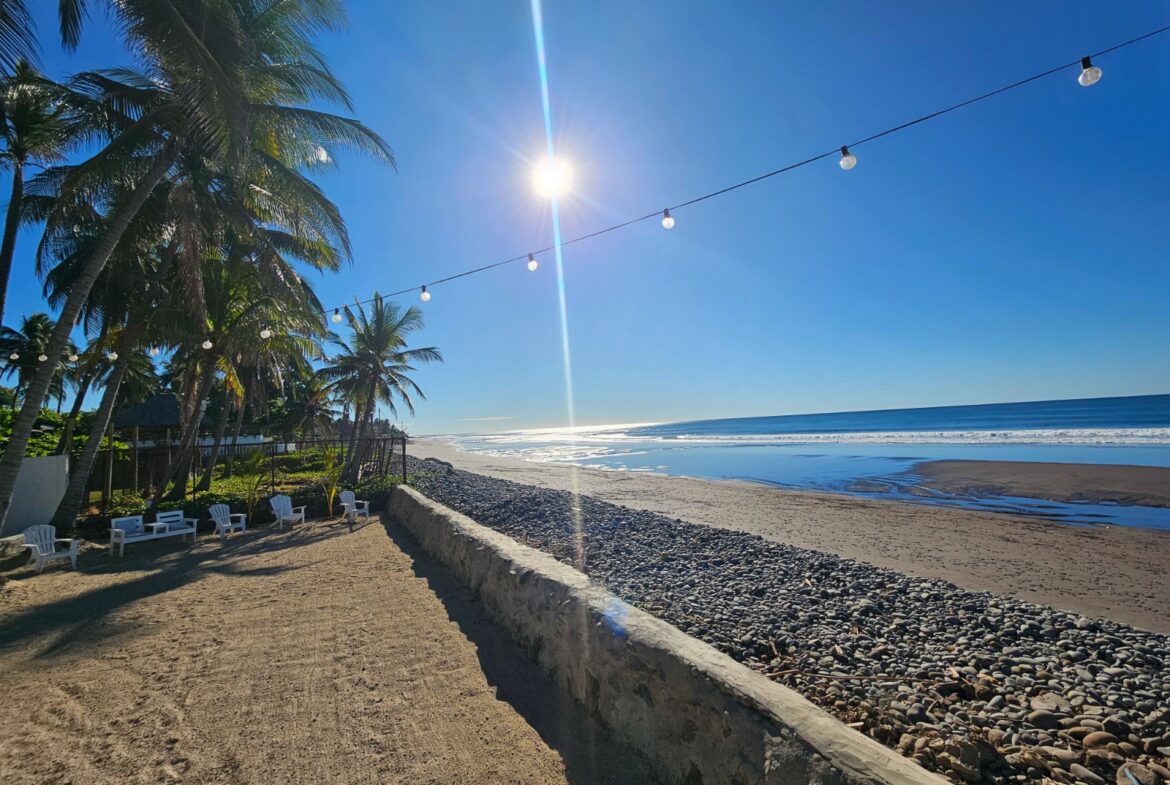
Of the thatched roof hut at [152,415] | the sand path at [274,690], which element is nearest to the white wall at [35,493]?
the sand path at [274,690]

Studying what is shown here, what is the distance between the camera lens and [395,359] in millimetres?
17906

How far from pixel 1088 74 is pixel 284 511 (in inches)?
467

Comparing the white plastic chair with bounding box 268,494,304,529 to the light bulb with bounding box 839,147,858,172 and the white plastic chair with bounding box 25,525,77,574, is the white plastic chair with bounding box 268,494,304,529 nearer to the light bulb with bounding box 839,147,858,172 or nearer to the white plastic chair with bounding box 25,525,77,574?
the white plastic chair with bounding box 25,525,77,574

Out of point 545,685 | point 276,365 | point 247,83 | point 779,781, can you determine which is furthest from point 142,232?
point 779,781

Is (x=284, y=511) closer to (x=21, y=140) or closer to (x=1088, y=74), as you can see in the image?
(x=21, y=140)

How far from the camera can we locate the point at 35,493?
→ 26.8 ft

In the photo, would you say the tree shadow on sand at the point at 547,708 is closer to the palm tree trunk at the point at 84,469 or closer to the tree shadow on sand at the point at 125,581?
the tree shadow on sand at the point at 125,581

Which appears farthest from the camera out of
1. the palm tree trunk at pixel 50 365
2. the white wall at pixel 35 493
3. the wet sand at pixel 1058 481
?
the wet sand at pixel 1058 481

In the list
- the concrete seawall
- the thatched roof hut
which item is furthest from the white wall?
the concrete seawall

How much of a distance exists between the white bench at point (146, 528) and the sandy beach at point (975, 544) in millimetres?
8292

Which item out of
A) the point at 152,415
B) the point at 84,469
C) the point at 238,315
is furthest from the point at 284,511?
the point at 152,415

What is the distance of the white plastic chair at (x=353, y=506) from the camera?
28.8ft

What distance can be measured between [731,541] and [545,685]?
2963 mm

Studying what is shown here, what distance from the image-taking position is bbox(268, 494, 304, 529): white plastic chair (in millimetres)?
8695
